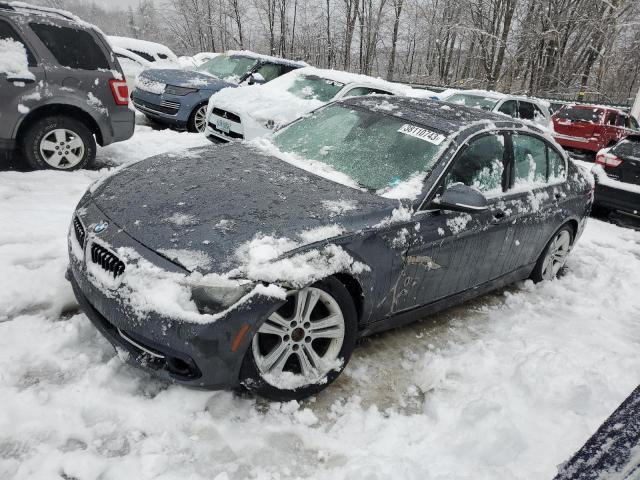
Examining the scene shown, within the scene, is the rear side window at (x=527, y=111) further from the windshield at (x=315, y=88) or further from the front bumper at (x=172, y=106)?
the front bumper at (x=172, y=106)

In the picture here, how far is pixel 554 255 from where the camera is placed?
489cm

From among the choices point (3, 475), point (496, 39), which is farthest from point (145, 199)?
point (496, 39)

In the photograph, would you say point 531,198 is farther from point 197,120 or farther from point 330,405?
point 197,120

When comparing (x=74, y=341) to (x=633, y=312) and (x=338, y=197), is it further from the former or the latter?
(x=633, y=312)

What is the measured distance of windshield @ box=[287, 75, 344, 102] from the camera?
8.42 m

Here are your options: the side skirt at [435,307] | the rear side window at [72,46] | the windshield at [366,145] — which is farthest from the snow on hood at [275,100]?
the side skirt at [435,307]

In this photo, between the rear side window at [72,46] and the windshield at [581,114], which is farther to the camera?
the windshield at [581,114]

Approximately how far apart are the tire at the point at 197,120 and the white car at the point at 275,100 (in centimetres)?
95

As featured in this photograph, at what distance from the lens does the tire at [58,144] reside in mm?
5520

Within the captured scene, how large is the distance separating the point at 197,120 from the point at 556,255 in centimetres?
660

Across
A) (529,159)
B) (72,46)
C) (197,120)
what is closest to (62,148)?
(72,46)

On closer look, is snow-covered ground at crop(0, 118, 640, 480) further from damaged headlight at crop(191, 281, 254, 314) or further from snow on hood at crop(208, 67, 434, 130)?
snow on hood at crop(208, 67, 434, 130)

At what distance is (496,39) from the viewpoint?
1147 inches

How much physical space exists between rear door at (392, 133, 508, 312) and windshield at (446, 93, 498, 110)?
941 centimetres
